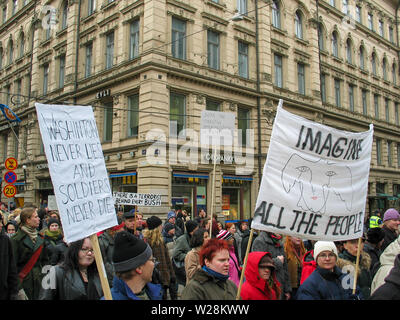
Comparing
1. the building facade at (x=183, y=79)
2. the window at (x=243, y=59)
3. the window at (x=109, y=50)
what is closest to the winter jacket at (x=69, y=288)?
the building facade at (x=183, y=79)

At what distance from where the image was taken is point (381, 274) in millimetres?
3686

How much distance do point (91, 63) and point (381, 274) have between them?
20992 mm

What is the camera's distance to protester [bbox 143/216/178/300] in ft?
20.0

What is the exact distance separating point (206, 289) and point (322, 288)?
1291 mm

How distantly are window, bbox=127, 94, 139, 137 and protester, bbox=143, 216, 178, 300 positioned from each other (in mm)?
12227

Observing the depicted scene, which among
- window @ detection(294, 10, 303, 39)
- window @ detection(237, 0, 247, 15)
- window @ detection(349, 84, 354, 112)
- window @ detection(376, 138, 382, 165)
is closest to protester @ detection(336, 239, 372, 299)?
window @ detection(237, 0, 247, 15)

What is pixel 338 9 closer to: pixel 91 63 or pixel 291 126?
pixel 91 63

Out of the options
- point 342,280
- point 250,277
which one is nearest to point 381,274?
point 342,280

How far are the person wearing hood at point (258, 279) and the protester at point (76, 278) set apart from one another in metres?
1.59

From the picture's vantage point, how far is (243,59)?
855 inches

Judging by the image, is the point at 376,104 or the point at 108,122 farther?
the point at 376,104

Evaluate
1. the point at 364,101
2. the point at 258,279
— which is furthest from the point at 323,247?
the point at 364,101

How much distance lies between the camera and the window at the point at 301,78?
82.9 feet

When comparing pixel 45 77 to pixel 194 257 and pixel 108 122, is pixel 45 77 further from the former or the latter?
pixel 194 257
